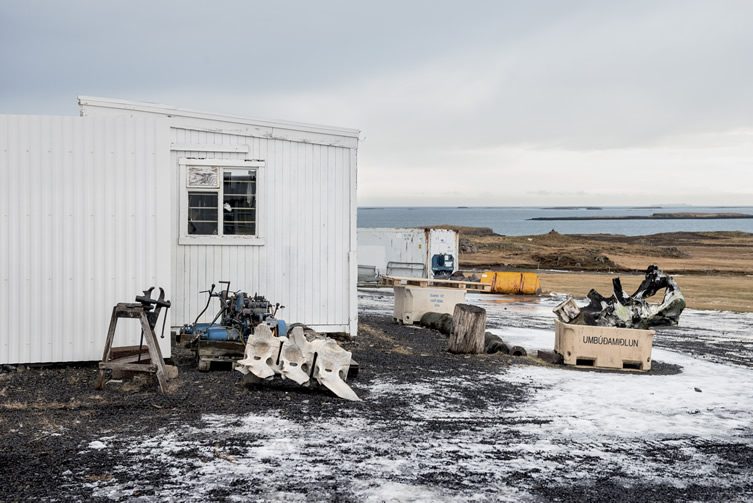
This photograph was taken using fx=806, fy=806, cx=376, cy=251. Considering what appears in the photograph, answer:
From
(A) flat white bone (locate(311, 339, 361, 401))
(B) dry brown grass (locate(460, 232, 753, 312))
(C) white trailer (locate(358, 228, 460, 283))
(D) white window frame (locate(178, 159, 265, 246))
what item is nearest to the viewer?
(A) flat white bone (locate(311, 339, 361, 401))

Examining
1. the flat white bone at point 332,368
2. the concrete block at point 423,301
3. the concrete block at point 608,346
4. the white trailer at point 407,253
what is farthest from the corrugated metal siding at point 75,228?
the white trailer at point 407,253

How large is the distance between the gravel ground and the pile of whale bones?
20cm

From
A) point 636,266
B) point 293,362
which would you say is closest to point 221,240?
point 293,362

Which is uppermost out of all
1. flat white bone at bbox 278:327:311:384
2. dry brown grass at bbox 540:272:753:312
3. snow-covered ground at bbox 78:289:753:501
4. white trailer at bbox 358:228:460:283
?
white trailer at bbox 358:228:460:283

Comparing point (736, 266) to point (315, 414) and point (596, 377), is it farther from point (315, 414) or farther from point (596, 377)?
point (315, 414)

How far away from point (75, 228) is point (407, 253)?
64.1ft

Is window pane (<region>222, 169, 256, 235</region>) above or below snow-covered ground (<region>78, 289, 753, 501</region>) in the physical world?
above

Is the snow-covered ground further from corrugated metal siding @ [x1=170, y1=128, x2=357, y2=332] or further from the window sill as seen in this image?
the window sill

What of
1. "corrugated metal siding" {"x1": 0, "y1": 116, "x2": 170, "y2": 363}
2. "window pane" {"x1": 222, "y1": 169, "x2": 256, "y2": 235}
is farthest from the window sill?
"corrugated metal siding" {"x1": 0, "y1": 116, "x2": 170, "y2": 363}

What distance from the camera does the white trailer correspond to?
28719 mm

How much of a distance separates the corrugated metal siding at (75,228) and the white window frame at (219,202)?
2.32 meters

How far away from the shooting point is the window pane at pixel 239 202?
1353cm

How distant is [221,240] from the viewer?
13453 mm

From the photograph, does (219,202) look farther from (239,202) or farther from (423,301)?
(423,301)
